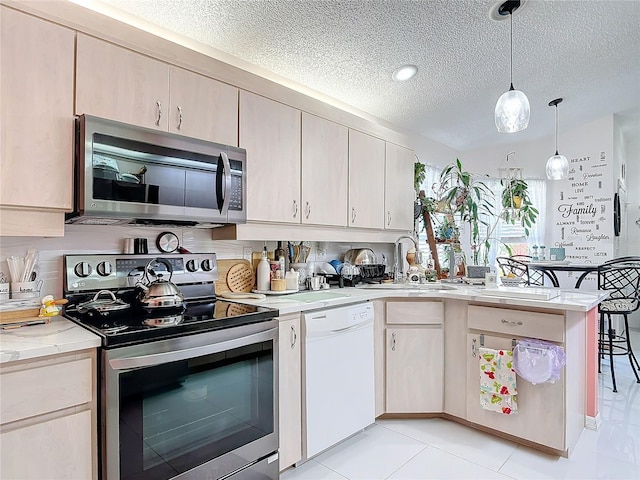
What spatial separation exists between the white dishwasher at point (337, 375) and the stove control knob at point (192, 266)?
69cm

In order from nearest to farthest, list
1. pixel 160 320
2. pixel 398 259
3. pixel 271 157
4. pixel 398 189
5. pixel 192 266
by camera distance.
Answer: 1. pixel 160 320
2. pixel 192 266
3. pixel 271 157
4. pixel 398 189
5. pixel 398 259

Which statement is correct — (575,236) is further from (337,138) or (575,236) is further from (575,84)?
(337,138)

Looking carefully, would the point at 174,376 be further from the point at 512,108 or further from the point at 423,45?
the point at 423,45

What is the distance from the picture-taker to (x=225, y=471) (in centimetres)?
166

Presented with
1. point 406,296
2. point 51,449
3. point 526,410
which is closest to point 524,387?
point 526,410

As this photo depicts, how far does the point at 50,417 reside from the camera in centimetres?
125

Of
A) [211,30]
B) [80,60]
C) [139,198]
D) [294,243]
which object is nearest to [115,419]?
[139,198]

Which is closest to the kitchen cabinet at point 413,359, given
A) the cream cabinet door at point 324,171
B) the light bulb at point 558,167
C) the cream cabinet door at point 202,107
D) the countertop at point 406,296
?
the countertop at point 406,296

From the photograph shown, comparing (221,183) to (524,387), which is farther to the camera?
(524,387)

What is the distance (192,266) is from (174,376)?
80 cm

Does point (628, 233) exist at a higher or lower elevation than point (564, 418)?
higher

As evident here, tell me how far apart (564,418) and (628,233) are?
15.5 feet

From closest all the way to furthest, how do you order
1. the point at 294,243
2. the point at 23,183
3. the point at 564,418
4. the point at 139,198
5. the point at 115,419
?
1. the point at 115,419
2. the point at 23,183
3. the point at 139,198
4. the point at 564,418
5. the point at 294,243

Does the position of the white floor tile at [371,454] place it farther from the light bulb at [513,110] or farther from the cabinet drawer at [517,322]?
the light bulb at [513,110]
